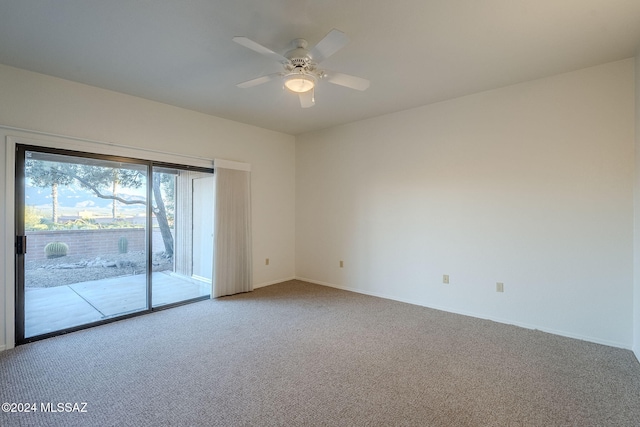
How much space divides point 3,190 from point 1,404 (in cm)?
198

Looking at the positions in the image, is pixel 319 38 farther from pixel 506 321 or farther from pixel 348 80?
pixel 506 321

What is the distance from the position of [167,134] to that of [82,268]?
198cm

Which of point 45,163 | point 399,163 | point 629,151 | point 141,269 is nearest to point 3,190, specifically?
point 45,163

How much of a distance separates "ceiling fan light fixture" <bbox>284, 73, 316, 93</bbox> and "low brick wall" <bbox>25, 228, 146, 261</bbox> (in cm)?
287

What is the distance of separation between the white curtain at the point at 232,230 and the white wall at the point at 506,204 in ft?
5.14

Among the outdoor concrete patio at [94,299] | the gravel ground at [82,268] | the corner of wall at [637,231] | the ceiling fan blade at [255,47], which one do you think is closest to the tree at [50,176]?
the gravel ground at [82,268]

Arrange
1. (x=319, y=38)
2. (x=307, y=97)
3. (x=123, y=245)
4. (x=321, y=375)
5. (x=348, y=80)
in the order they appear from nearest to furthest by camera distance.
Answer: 1. (x=321, y=375)
2. (x=319, y=38)
3. (x=348, y=80)
4. (x=307, y=97)
5. (x=123, y=245)

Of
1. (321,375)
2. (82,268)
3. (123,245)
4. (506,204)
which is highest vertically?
(506,204)

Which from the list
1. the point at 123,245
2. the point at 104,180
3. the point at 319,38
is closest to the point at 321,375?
the point at 319,38

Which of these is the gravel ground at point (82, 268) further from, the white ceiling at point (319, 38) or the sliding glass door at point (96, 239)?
the white ceiling at point (319, 38)

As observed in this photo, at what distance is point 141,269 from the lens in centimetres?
389

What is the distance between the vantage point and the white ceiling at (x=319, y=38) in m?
2.09

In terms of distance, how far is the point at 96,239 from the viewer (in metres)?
3.52

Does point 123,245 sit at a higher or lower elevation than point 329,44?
lower
